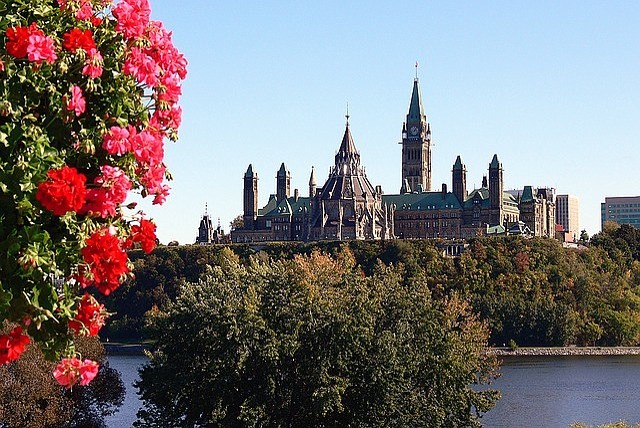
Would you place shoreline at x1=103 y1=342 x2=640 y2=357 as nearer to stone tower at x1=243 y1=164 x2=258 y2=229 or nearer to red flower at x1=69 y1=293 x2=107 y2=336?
stone tower at x1=243 y1=164 x2=258 y2=229

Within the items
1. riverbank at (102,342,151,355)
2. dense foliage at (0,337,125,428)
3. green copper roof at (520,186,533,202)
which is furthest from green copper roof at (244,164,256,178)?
dense foliage at (0,337,125,428)

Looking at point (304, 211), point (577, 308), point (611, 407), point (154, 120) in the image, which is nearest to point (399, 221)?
point (304, 211)

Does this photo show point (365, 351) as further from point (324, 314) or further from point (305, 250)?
point (305, 250)

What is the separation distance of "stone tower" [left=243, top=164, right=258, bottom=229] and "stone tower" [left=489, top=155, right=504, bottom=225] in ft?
121

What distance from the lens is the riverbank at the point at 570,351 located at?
344 ft

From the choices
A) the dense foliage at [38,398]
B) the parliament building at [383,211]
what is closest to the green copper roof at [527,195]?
the parliament building at [383,211]

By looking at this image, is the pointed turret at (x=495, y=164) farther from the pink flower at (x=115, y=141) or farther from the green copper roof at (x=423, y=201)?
the pink flower at (x=115, y=141)

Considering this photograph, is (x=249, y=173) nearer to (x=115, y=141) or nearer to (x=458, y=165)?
(x=458, y=165)

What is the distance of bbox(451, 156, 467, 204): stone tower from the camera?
563 feet

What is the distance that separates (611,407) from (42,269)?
57.6 meters

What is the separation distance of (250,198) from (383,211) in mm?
24401

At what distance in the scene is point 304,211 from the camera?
169m

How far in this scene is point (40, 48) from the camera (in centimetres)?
830

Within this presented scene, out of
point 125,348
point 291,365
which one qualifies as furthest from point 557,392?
point 125,348
